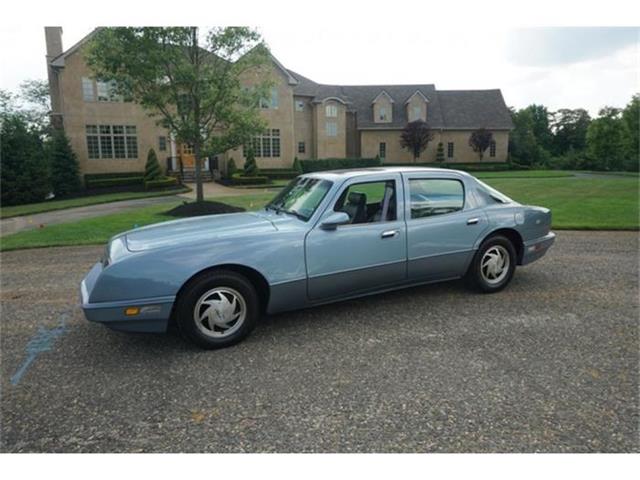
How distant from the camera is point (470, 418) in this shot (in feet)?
9.54

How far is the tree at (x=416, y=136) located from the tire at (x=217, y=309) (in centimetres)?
4037

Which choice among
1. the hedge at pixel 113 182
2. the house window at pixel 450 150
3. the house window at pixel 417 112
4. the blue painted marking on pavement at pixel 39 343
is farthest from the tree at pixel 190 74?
the house window at pixel 450 150

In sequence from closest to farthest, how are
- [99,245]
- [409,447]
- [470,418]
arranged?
[409,447] < [470,418] < [99,245]

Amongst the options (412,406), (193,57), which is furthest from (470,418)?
(193,57)

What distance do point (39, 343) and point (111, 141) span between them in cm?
2720

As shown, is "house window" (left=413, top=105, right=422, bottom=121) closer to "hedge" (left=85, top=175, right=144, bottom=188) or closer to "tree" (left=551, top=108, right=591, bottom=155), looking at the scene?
"hedge" (left=85, top=175, right=144, bottom=188)

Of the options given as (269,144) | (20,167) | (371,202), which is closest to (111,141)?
(20,167)

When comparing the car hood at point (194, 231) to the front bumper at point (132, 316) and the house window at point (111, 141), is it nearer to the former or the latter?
the front bumper at point (132, 316)

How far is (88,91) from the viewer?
27297mm

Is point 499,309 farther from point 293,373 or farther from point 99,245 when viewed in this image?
point 99,245

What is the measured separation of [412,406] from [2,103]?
32.0 metres

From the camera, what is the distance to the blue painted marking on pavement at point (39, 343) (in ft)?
12.2

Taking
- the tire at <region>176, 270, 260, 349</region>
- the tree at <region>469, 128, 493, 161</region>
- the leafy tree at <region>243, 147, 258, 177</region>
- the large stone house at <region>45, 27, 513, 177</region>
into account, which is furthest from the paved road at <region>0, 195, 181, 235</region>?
the tree at <region>469, 128, 493, 161</region>

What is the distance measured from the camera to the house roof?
4416 cm
